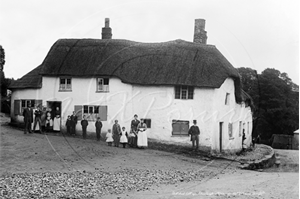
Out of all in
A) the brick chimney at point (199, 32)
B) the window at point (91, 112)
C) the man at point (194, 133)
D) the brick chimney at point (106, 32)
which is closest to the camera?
the window at point (91, 112)

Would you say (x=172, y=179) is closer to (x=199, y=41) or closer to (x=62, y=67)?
→ (x=62, y=67)

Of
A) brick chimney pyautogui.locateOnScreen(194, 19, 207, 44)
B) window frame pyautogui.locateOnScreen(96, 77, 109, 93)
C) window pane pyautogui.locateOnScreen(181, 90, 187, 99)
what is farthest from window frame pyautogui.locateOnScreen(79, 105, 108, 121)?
brick chimney pyautogui.locateOnScreen(194, 19, 207, 44)

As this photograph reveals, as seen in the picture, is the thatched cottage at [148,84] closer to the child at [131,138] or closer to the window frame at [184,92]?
the window frame at [184,92]

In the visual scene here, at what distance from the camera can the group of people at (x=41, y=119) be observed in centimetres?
1750

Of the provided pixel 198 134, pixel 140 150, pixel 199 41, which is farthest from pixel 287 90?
pixel 140 150

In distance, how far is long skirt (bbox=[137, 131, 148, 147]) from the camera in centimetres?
1957

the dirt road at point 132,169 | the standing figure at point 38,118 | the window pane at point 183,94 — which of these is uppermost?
the window pane at point 183,94

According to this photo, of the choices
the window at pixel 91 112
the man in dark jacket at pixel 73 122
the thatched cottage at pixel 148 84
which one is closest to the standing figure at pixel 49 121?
the thatched cottage at pixel 148 84

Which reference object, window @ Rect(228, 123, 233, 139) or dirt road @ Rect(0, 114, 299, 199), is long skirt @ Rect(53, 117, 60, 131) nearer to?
dirt road @ Rect(0, 114, 299, 199)

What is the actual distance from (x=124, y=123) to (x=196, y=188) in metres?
8.48

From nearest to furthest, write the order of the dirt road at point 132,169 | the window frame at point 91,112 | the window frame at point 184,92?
the dirt road at point 132,169 < the window frame at point 91,112 < the window frame at point 184,92

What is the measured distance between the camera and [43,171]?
1273 centimetres

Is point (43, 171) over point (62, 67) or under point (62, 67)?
under

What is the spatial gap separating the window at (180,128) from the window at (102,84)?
3.95 m
